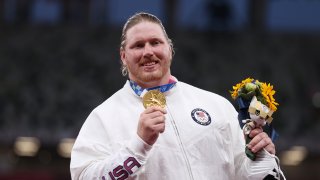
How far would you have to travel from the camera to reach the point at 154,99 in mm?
4000

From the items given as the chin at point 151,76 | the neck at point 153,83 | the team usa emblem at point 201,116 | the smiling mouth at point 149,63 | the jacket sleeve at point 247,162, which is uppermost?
the smiling mouth at point 149,63

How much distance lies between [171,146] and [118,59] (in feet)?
37.0

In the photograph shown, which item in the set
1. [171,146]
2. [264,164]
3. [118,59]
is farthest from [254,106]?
[118,59]

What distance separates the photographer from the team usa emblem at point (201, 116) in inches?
168

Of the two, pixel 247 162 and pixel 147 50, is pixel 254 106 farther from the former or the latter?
pixel 147 50

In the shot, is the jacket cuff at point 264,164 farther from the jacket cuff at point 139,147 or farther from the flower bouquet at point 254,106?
the jacket cuff at point 139,147

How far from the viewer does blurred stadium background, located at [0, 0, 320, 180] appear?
15312mm

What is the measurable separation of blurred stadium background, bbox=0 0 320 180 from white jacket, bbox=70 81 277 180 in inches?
423

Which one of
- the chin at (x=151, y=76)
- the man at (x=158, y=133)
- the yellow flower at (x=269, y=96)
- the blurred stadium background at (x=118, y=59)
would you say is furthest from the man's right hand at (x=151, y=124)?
the blurred stadium background at (x=118, y=59)

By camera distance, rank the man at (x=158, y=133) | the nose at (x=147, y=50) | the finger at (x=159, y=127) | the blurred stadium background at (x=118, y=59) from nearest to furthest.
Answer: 1. the finger at (x=159, y=127)
2. the man at (x=158, y=133)
3. the nose at (x=147, y=50)
4. the blurred stadium background at (x=118, y=59)

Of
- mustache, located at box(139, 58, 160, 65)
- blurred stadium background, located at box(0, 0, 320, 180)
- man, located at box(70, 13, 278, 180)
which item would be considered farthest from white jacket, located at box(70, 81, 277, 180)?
blurred stadium background, located at box(0, 0, 320, 180)

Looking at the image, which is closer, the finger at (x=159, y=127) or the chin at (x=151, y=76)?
the finger at (x=159, y=127)

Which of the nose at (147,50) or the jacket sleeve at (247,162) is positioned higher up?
the nose at (147,50)

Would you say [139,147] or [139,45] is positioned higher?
[139,45]
